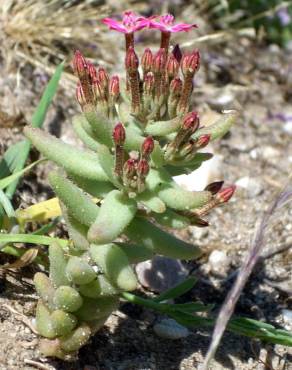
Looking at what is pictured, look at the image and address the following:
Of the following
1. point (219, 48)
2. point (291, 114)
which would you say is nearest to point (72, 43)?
point (219, 48)

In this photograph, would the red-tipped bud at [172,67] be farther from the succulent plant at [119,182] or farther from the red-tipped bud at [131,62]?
the red-tipped bud at [131,62]

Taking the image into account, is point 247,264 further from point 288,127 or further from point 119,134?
point 288,127

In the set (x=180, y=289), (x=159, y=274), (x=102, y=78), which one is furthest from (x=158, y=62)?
(x=159, y=274)

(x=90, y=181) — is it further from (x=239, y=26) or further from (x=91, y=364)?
(x=239, y=26)

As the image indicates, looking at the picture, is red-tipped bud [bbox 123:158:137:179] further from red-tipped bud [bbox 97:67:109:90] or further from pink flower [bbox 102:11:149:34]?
pink flower [bbox 102:11:149:34]

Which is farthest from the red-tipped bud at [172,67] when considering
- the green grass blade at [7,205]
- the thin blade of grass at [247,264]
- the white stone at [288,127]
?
the white stone at [288,127]
